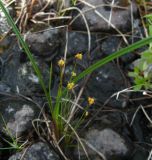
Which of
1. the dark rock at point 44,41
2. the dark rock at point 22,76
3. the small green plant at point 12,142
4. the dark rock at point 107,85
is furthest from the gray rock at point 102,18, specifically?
the small green plant at point 12,142

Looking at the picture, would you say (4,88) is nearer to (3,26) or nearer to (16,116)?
(16,116)

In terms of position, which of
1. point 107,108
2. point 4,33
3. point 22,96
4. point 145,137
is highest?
point 4,33

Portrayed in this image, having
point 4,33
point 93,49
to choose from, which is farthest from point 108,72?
point 4,33

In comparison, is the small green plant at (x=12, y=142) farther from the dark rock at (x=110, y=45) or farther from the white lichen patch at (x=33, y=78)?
the dark rock at (x=110, y=45)

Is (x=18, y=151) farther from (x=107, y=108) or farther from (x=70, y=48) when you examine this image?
(x=70, y=48)

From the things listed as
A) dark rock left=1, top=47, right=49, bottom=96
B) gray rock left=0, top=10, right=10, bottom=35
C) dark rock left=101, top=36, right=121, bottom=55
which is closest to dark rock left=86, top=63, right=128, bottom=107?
dark rock left=101, top=36, right=121, bottom=55

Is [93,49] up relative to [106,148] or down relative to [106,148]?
up
